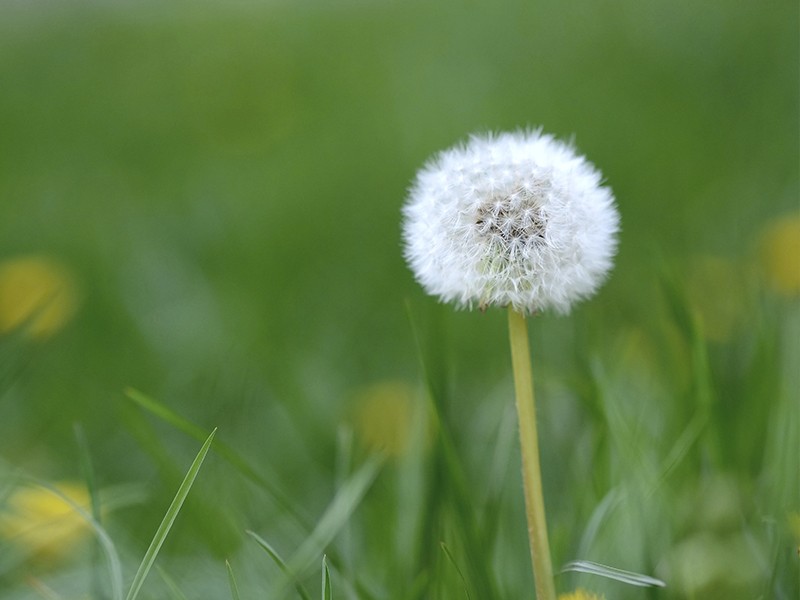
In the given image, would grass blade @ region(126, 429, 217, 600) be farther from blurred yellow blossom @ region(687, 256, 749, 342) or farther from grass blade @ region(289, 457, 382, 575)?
blurred yellow blossom @ region(687, 256, 749, 342)

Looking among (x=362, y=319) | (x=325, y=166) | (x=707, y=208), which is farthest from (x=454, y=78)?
(x=362, y=319)

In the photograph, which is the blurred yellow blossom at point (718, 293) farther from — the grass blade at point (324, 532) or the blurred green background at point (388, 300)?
the grass blade at point (324, 532)

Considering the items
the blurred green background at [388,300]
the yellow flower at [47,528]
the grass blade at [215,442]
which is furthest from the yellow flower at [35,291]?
the grass blade at [215,442]

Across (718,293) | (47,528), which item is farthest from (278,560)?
(718,293)

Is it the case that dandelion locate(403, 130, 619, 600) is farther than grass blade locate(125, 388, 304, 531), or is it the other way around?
grass blade locate(125, 388, 304, 531)

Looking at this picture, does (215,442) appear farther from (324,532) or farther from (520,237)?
(520,237)

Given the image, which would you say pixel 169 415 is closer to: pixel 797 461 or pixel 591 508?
pixel 591 508

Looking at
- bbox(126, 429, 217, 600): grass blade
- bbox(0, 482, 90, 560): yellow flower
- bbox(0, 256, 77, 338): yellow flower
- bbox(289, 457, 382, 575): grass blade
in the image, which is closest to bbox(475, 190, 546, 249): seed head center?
bbox(126, 429, 217, 600): grass blade

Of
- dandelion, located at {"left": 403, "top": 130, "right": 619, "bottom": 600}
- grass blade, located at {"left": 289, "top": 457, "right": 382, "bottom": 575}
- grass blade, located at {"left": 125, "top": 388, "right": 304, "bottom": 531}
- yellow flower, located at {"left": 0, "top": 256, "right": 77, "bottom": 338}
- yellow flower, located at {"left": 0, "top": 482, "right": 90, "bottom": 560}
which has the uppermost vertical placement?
dandelion, located at {"left": 403, "top": 130, "right": 619, "bottom": 600}
